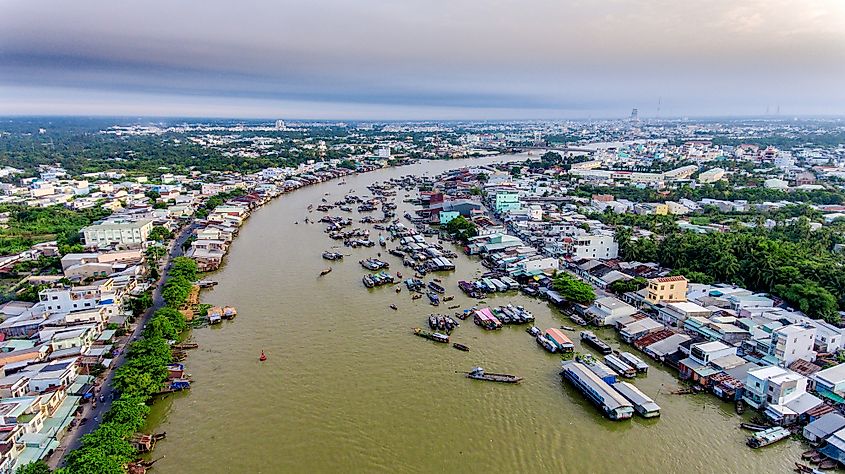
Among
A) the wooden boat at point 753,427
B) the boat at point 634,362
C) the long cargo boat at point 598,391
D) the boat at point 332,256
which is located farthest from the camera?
the boat at point 332,256

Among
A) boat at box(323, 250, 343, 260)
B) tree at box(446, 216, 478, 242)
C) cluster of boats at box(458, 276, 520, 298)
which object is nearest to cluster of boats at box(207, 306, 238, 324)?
boat at box(323, 250, 343, 260)

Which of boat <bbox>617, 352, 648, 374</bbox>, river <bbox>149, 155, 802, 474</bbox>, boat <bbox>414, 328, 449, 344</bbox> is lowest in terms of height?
river <bbox>149, 155, 802, 474</bbox>

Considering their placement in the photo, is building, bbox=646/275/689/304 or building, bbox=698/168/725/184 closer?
building, bbox=646/275/689/304

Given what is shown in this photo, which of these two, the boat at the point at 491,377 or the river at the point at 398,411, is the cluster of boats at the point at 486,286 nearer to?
the river at the point at 398,411

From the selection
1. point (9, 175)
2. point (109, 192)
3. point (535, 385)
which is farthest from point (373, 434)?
point (9, 175)

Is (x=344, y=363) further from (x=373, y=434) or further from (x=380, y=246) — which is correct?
(x=380, y=246)

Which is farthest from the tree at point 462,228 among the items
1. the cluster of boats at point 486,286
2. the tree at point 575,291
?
the tree at point 575,291

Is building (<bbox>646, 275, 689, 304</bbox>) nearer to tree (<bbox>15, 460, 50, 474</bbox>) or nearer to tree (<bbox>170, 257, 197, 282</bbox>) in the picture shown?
tree (<bbox>15, 460, 50, 474</bbox>)
